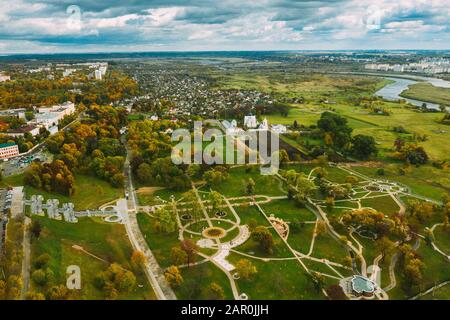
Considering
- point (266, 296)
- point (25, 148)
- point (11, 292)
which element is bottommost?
point (266, 296)

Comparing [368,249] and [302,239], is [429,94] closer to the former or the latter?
[368,249]

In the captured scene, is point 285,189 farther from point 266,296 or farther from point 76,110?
point 76,110

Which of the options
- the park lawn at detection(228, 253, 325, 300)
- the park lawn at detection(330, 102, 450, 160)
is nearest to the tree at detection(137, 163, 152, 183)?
the park lawn at detection(228, 253, 325, 300)

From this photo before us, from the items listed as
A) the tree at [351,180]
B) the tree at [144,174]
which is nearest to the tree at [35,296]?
the tree at [144,174]

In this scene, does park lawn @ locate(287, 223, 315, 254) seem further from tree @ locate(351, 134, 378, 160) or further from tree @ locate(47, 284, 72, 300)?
tree @ locate(351, 134, 378, 160)

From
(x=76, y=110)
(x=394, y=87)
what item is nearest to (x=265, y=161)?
(x=76, y=110)

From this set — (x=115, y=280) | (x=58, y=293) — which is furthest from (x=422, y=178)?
(x=58, y=293)

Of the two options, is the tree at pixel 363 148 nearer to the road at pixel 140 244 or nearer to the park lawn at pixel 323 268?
the park lawn at pixel 323 268
